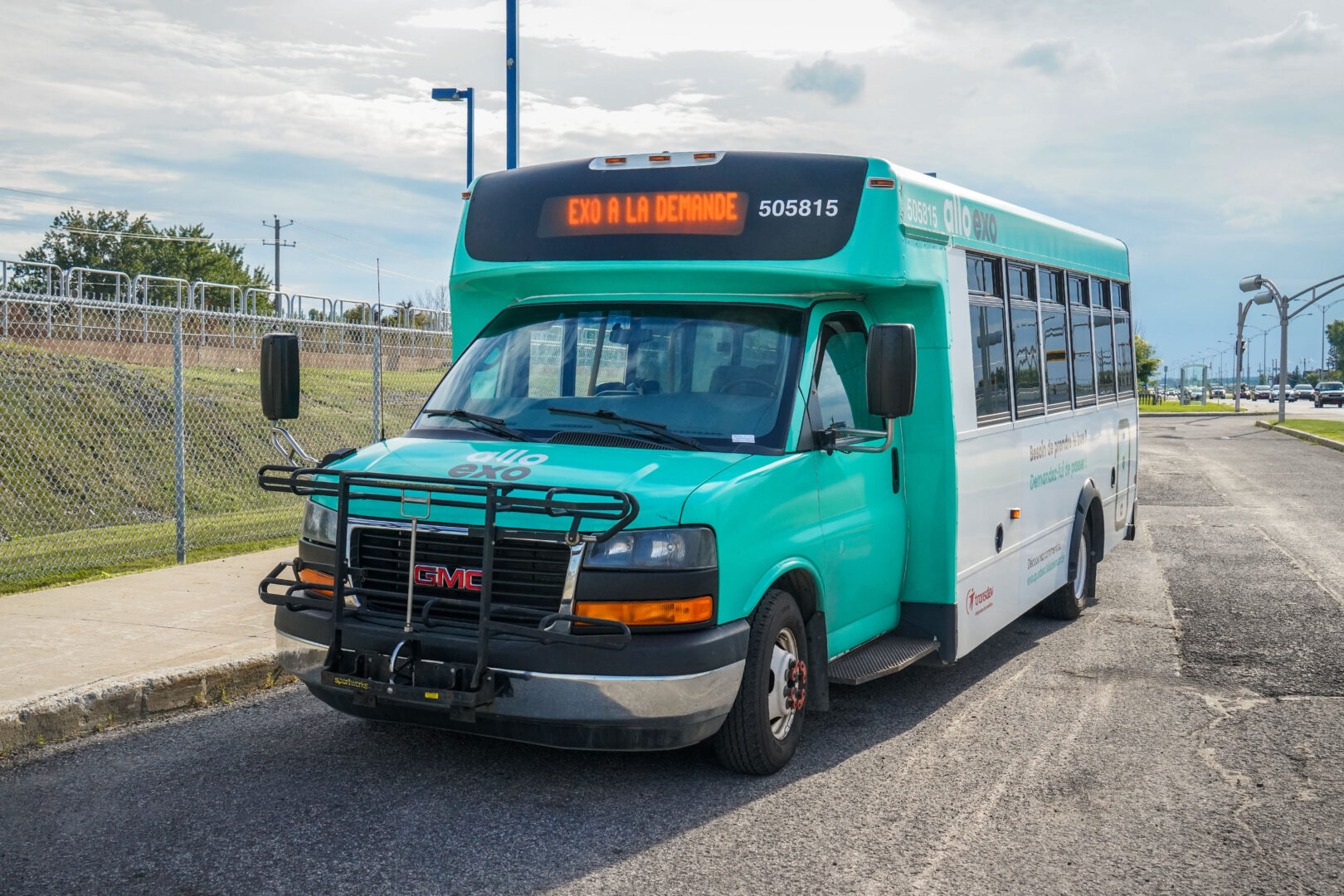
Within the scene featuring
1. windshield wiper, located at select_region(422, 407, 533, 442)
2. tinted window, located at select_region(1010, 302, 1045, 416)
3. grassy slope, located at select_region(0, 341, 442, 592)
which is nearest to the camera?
windshield wiper, located at select_region(422, 407, 533, 442)

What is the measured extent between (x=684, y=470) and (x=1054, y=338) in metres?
4.52

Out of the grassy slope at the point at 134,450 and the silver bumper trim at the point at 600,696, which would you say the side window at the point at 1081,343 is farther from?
the grassy slope at the point at 134,450

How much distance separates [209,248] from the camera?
72312 mm

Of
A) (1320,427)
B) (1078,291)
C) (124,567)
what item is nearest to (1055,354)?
(1078,291)

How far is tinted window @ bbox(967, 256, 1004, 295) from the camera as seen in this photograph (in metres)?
7.00

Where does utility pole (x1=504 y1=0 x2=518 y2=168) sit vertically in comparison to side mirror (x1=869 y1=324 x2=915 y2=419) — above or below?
above

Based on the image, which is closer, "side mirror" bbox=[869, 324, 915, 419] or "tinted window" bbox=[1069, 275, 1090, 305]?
"side mirror" bbox=[869, 324, 915, 419]

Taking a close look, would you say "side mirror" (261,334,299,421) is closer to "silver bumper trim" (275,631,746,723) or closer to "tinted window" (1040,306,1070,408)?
"silver bumper trim" (275,631,746,723)

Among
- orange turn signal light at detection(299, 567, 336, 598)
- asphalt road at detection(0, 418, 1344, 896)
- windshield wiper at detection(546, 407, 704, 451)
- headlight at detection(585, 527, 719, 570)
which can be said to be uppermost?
windshield wiper at detection(546, 407, 704, 451)

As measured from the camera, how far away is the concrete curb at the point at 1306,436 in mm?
30922

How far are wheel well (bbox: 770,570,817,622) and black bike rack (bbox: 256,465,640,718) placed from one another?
1.00m

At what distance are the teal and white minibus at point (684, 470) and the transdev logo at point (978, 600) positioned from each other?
1.0 inches

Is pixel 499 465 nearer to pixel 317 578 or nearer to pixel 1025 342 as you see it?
pixel 317 578

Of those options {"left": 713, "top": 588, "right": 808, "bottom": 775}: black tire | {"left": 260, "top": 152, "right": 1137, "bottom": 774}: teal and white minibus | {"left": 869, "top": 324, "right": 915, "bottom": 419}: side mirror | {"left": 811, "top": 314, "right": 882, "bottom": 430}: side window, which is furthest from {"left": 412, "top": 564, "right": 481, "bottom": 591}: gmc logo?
{"left": 869, "top": 324, "right": 915, "bottom": 419}: side mirror
